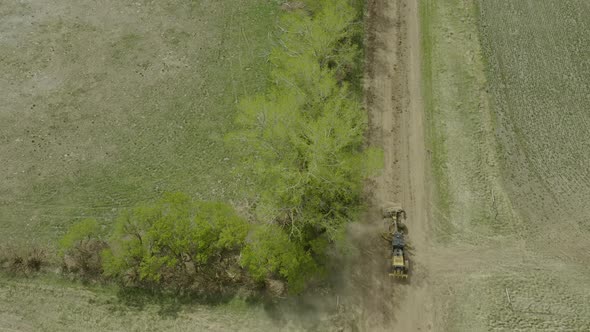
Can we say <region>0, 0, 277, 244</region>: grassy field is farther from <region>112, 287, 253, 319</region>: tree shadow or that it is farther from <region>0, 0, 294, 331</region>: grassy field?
<region>112, 287, 253, 319</region>: tree shadow

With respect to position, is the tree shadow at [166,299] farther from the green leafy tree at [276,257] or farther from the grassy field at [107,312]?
the green leafy tree at [276,257]

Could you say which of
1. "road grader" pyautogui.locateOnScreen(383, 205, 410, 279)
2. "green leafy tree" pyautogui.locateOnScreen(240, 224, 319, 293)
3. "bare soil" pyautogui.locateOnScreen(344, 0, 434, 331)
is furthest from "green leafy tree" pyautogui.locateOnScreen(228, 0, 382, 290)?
"bare soil" pyautogui.locateOnScreen(344, 0, 434, 331)

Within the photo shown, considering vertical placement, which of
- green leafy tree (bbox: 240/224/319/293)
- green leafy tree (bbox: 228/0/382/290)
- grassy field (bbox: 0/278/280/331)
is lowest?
grassy field (bbox: 0/278/280/331)

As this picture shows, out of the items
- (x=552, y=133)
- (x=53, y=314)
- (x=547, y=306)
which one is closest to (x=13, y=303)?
(x=53, y=314)

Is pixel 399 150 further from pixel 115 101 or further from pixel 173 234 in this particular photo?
pixel 115 101

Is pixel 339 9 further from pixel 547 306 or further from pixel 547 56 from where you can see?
pixel 547 306

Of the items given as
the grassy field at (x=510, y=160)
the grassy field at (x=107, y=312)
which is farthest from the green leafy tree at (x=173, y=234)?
the grassy field at (x=510, y=160)
